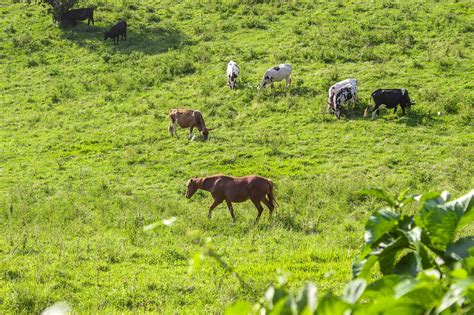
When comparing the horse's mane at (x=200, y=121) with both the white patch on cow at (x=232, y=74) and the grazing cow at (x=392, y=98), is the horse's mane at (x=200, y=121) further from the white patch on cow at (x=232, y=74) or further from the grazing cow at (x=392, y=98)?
the grazing cow at (x=392, y=98)

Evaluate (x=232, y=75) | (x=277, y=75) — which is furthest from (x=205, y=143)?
(x=232, y=75)

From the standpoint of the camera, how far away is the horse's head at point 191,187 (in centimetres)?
1414

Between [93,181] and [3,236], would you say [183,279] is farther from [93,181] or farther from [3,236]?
[93,181]

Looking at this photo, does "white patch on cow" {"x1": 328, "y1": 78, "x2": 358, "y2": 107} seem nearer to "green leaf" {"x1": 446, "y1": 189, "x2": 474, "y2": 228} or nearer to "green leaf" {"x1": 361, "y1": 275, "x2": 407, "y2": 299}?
"green leaf" {"x1": 446, "y1": 189, "x2": 474, "y2": 228}

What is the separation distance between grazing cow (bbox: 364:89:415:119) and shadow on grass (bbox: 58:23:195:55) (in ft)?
45.3

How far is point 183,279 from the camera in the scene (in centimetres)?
741

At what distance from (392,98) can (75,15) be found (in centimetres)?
2288

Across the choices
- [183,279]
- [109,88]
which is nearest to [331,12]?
[109,88]

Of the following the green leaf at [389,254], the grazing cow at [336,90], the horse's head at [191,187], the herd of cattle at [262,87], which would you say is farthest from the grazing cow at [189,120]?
the green leaf at [389,254]

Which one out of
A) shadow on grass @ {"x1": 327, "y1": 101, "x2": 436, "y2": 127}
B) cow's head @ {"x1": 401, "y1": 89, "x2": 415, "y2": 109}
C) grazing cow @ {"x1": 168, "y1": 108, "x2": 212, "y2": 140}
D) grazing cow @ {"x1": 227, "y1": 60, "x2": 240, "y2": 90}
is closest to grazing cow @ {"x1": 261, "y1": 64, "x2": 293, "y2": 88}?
grazing cow @ {"x1": 227, "y1": 60, "x2": 240, "y2": 90}

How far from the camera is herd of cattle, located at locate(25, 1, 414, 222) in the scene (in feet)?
42.4

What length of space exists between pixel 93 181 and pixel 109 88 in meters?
10.7

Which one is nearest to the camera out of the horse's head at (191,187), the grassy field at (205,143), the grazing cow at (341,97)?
the grassy field at (205,143)

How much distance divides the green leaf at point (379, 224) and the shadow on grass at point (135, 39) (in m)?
29.9
